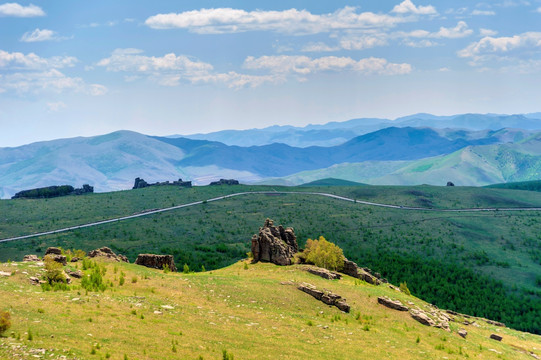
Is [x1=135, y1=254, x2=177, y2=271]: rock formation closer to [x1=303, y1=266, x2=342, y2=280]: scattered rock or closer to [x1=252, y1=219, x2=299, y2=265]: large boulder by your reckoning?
[x1=252, y1=219, x2=299, y2=265]: large boulder

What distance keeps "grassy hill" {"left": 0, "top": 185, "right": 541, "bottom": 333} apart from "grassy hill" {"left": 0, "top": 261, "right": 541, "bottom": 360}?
4631 cm

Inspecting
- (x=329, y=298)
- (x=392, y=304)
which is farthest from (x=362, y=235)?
(x=329, y=298)

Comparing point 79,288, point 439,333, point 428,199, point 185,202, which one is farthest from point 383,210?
point 79,288

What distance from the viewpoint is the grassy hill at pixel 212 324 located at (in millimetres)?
27938

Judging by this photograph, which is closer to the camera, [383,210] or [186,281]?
[186,281]

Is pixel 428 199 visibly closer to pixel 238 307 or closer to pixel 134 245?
pixel 134 245

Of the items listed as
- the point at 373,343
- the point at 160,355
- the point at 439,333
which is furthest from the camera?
the point at 439,333

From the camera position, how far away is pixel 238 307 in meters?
40.2

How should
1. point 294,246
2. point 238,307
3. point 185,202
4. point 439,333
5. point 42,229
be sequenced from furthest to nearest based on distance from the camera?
point 185,202 < point 42,229 < point 294,246 < point 439,333 < point 238,307

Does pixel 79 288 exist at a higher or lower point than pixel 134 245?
higher

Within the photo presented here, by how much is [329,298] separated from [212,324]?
45.0 ft

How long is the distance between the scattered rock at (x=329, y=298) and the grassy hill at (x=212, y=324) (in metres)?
0.80

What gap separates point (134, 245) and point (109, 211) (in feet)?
166

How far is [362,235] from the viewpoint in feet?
415
